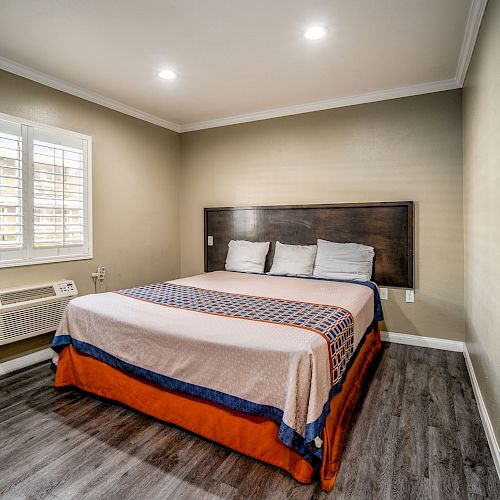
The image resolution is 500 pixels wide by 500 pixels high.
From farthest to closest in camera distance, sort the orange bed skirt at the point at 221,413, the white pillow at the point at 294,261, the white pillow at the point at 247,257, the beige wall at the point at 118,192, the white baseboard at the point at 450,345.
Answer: the white pillow at the point at 247,257, the white pillow at the point at 294,261, the beige wall at the point at 118,192, the white baseboard at the point at 450,345, the orange bed skirt at the point at 221,413

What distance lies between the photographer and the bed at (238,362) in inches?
63.9

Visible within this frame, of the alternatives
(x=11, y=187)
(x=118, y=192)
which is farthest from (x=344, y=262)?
(x=11, y=187)

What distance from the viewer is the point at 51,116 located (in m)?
3.19

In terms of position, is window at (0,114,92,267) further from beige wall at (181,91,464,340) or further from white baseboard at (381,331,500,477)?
white baseboard at (381,331,500,477)

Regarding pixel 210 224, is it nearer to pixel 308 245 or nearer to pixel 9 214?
pixel 308 245

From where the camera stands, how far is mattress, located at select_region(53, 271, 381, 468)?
159cm

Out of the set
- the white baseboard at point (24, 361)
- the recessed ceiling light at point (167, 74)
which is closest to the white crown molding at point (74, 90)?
the recessed ceiling light at point (167, 74)

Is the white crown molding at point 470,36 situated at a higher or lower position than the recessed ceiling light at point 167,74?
lower

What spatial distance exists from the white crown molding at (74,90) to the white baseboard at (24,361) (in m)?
2.41

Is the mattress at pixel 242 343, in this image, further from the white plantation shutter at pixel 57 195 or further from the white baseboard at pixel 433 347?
the white plantation shutter at pixel 57 195

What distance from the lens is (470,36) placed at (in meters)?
2.43

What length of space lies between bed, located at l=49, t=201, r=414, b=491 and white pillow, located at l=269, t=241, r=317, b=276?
822 millimetres

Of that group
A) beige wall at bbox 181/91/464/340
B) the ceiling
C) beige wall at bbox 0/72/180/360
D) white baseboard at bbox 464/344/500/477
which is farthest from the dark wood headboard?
the ceiling

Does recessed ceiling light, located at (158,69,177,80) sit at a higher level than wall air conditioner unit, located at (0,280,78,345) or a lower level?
higher
